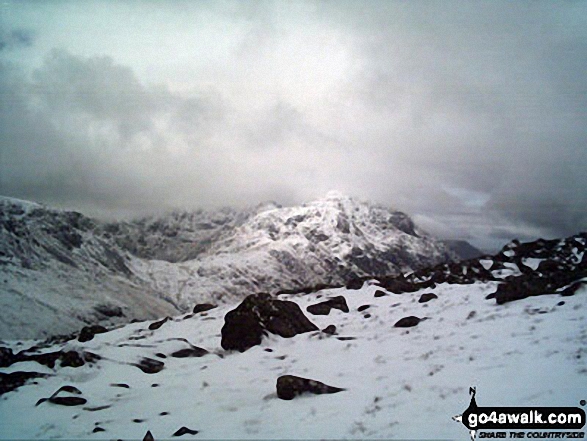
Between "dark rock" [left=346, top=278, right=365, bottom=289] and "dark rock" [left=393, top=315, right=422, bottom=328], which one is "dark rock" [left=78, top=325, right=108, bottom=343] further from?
"dark rock" [left=393, top=315, right=422, bottom=328]

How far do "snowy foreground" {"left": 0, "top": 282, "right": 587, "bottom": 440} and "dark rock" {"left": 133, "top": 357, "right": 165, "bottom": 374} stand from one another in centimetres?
51

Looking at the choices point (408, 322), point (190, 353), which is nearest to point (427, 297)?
point (408, 322)

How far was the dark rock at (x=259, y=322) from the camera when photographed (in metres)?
23.4

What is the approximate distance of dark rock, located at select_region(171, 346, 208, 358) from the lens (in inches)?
907

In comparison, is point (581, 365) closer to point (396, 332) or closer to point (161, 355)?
point (396, 332)

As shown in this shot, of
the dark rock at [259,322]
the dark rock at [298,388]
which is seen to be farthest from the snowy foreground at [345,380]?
the dark rock at [259,322]

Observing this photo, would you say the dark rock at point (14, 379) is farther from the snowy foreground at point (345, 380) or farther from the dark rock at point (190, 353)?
the dark rock at point (190, 353)

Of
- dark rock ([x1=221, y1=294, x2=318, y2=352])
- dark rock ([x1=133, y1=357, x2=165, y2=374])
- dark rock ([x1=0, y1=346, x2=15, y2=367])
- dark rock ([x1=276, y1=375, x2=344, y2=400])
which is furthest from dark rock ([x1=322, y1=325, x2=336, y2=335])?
dark rock ([x1=0, y1=346, x2=15, y2=367])

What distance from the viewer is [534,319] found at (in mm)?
18031

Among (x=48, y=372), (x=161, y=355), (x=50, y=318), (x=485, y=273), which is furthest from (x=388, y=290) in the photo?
(x=50, y=318)

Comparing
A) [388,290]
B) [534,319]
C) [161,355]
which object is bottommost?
[161,355]

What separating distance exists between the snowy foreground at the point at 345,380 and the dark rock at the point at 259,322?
33.3 inches

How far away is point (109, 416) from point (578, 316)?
18214 millimetres

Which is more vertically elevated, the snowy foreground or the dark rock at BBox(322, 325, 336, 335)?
the dark rock at BBox(322, 325, 336, 335)
